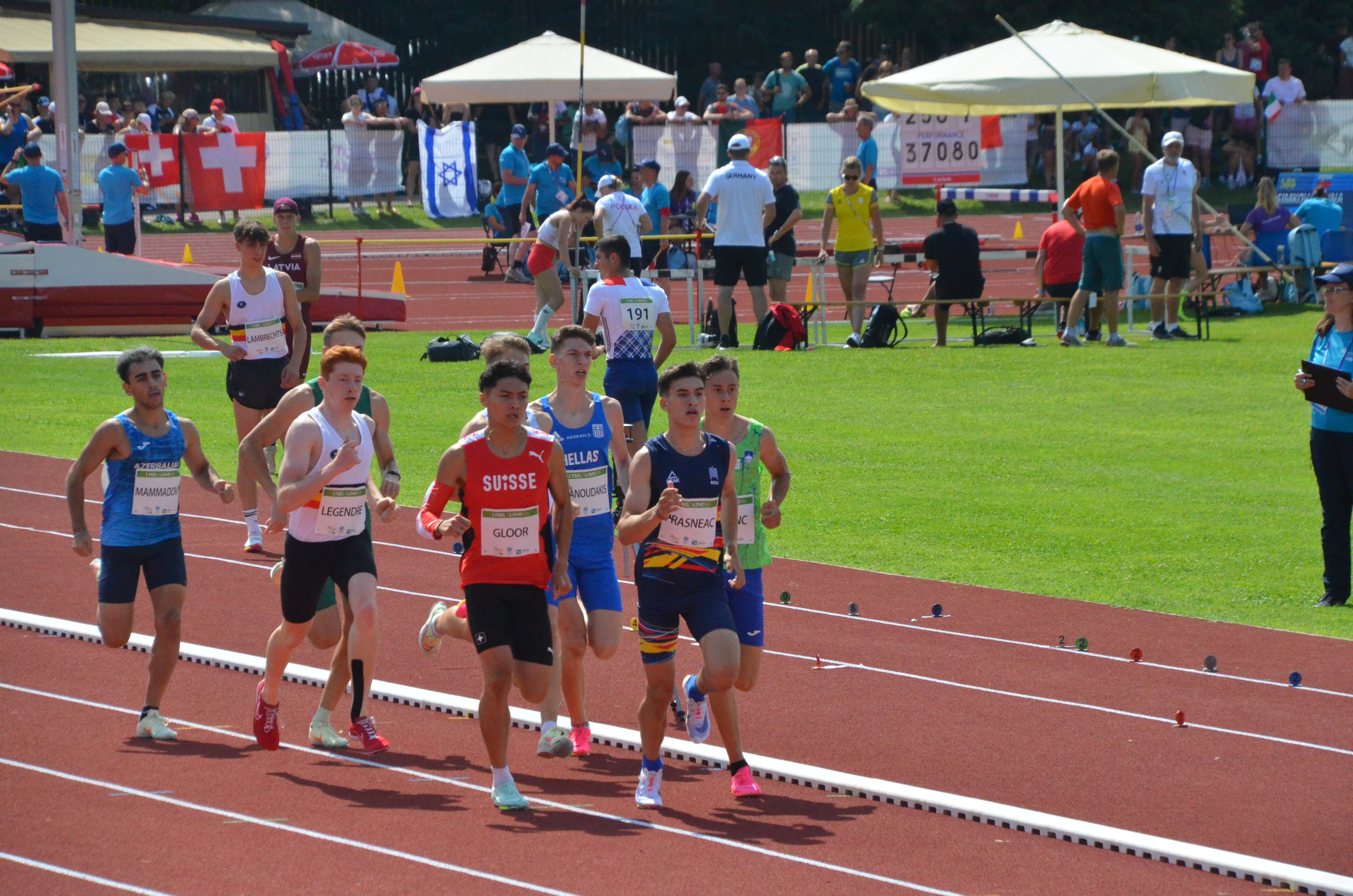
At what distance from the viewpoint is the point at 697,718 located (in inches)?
318

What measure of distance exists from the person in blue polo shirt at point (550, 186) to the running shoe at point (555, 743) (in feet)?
65.9

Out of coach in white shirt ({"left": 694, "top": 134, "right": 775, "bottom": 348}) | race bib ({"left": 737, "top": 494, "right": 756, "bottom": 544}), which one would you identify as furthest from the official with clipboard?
coach in white shirt ({"left": 694, "top": 134, "right": 775, "bottom": 348})

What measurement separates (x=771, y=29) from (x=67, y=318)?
28943mm

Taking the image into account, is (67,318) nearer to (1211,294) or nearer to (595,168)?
(595,168)

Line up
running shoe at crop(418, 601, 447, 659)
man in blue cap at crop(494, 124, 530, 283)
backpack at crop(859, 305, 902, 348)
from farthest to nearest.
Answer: man in blue cap at crop(494, 124, 530, 283) < backpack at crop(859, 305, 902, 348) < running shoe at crop(418, 601, 447, 659)

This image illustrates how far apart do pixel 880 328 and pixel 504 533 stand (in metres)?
15.0

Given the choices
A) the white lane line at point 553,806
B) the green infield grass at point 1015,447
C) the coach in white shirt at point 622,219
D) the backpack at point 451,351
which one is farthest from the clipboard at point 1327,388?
the backpack at point 451,351

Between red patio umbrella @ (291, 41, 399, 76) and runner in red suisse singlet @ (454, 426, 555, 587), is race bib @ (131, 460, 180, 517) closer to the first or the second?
runner in red suisse singlet @ (454, 426, 555, 587)

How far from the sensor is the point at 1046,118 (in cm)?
4084

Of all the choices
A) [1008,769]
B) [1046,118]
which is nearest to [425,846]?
[1008,769]

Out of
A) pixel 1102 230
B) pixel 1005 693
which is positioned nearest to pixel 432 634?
pixel 1005 693

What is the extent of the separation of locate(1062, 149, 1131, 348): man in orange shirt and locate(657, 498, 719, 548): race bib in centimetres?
1394

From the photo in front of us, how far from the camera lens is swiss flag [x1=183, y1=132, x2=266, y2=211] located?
35625 mm

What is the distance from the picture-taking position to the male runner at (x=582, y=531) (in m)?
8.05
